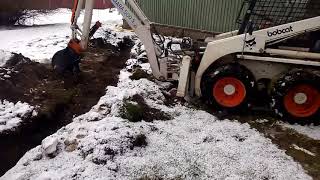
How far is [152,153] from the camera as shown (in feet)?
16.1

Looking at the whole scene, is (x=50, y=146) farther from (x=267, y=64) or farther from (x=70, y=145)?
(x=267, y=64)

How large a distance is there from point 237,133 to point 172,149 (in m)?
1.20

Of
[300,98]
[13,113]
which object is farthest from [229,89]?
[13,113]

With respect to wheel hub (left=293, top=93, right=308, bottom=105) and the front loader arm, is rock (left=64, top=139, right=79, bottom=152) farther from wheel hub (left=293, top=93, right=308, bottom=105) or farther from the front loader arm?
wheel hub (left=293, top=93, right=308, bottom=105)

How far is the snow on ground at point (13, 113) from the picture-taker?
5.60 metres

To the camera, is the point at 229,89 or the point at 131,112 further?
the point at 229,89

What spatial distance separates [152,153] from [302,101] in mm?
2834

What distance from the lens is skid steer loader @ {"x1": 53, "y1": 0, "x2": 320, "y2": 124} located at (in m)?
6.10

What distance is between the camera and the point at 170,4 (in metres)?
11.9

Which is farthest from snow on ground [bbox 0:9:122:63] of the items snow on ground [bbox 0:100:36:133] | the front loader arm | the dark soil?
the dark soil

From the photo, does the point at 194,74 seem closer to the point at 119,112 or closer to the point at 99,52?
the point at 119,112

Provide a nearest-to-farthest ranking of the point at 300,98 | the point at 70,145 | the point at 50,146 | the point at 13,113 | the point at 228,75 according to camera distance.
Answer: the point at 50,146 → the point at 70,145 → the point at 13,113 → the point at 300,98 → the point at 228,75

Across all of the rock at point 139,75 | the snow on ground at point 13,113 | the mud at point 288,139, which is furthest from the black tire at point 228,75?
the snow on ground at point 13,113

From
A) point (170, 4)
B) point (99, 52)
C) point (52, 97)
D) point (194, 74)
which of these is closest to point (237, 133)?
point (194, 74)
